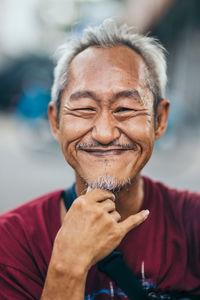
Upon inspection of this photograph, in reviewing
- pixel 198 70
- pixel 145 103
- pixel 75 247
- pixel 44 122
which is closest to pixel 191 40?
pixel 198 70

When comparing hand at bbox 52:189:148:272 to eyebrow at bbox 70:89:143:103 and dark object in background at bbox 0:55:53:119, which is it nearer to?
eyebrow at bbox 70:89:143:103

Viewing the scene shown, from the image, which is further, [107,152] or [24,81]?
[24,81]

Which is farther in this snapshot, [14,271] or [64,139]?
[64,139]

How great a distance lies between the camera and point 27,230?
5.86ft

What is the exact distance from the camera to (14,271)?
1.63m

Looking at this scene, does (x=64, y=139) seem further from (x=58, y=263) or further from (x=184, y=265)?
(x=184, y=265)

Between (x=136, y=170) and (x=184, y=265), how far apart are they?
1.87 feet

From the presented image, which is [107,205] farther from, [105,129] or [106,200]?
[105,129]

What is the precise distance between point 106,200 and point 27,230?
1.57ft

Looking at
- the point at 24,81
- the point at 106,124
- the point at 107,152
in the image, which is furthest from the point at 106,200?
the point at 24,81

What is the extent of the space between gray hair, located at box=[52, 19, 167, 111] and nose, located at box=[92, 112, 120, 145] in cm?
32

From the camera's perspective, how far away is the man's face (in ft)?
5.60

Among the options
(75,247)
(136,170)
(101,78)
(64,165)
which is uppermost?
(101,78)

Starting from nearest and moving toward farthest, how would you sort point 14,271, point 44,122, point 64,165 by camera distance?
point 14,271
point 64,165
point 44,122
